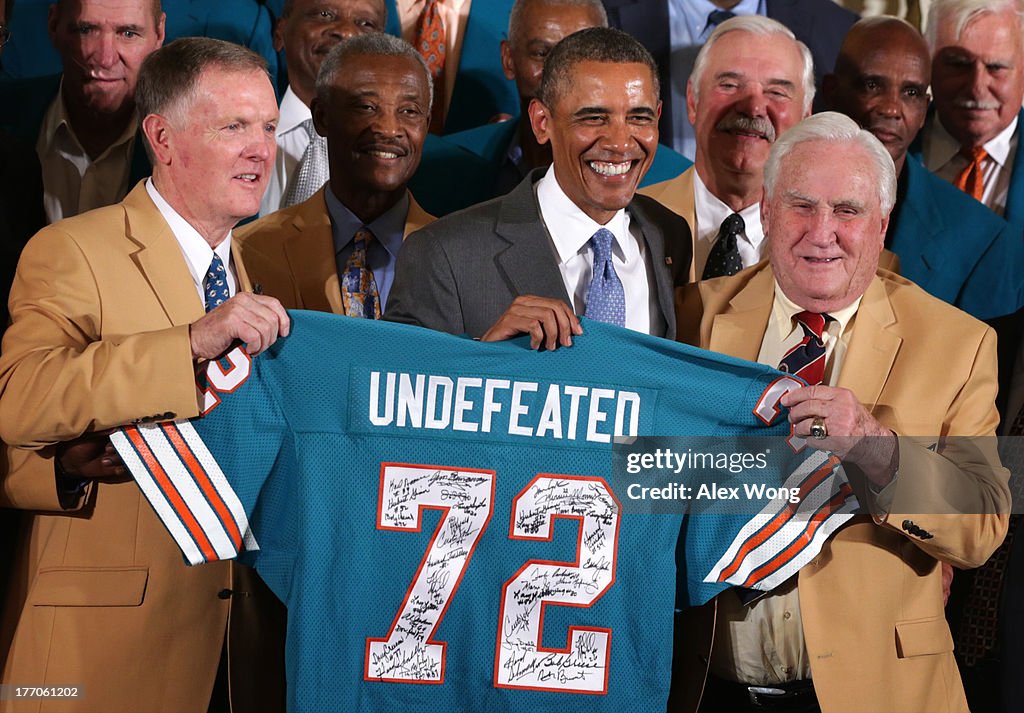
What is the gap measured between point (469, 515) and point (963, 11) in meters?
3.25

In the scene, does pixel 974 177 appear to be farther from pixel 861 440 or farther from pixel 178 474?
pixel 178 474

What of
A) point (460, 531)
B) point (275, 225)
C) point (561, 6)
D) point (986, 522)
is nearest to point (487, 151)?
point (561, 6)

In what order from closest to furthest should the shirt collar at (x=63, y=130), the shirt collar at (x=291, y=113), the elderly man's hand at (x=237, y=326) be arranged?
the elderly man's hand at (x=237, y=326) → the shirt collar at (x=63, y=130) → the shirt collar at (x=291, y=113)

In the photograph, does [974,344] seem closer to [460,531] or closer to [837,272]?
[837,272]

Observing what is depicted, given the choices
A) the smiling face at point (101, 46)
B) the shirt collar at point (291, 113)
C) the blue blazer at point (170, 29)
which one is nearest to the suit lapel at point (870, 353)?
the shirt collar at point (291, 113)

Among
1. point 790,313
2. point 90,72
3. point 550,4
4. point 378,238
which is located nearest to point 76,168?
point 90,72

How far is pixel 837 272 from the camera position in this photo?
3.08 m

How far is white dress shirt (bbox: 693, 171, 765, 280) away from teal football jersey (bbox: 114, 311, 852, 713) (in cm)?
125

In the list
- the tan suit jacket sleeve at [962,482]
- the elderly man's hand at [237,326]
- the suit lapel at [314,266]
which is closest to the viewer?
the elderly man's hand at [237,326]

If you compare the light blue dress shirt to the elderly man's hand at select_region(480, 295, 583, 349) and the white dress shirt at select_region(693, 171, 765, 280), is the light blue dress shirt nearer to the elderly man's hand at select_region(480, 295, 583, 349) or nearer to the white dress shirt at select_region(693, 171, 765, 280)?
the white dress shirt at select_region(693, 171, 765, 280)

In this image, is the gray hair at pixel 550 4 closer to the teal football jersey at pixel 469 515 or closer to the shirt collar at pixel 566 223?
the shirt collar at pixel 566 223

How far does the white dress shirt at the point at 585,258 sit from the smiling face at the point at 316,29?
5.19ft

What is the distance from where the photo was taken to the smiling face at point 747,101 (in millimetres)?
4219

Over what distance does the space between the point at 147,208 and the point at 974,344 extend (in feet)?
6.48
